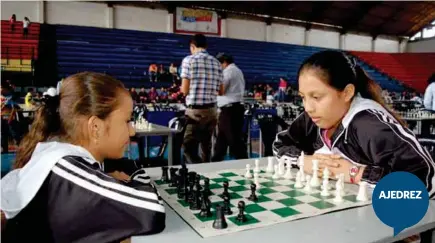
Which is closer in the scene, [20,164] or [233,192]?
[20,164]

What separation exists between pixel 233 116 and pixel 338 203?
3.59 m

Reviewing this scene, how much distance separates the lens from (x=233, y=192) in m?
1.19

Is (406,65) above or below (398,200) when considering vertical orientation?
above

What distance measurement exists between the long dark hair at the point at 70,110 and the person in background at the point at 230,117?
3.53 meters

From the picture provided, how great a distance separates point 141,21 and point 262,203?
11.3 meters

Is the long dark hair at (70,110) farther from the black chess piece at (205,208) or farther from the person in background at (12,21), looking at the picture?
the person in background at (12,21)

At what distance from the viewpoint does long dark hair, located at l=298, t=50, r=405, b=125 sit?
4.43ft

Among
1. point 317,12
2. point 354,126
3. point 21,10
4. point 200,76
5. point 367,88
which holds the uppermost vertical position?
point 317,12

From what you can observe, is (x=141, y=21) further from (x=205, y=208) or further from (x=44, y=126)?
(x=205, y=208)

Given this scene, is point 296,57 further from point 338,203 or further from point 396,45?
point 338,203

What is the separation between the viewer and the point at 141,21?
38.0 feet

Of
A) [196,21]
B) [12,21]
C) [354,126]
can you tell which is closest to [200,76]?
[354,126]

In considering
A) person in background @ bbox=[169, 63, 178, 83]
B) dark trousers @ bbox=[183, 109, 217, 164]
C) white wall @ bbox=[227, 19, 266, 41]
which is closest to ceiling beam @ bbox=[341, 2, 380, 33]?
white wall @ bbox=[227, 19, 266, 41]

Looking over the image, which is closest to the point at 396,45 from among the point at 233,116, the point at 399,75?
the point at 399,75
